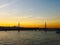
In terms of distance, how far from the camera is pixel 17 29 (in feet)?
470

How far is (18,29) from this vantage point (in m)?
140

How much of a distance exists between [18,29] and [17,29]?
3896 mm
